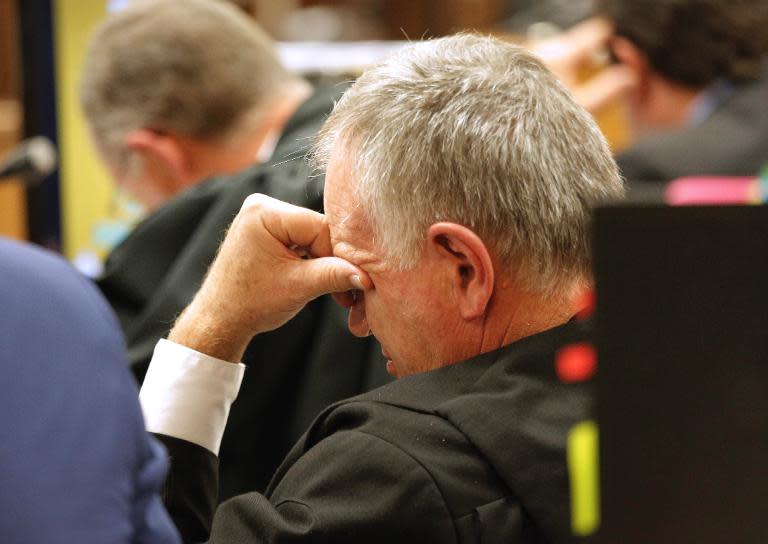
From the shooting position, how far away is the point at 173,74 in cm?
238

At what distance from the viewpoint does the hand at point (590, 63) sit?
3139 millimetres

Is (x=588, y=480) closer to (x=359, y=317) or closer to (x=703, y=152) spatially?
(x=359, y=317)

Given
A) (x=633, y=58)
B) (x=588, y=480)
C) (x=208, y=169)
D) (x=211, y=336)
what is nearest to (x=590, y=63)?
(x=633, y=58)

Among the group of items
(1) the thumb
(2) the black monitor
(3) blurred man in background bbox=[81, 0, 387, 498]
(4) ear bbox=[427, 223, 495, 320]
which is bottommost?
(3) blurred man in background bbox=[81, 0, 387, 498]

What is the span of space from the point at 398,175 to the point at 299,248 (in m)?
0.21

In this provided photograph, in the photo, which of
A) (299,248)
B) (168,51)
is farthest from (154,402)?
(168,51)

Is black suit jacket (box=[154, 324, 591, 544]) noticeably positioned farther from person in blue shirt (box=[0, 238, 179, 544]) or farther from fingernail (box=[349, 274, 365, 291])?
person in blue shirt (box=[0, 238, 179, 544])

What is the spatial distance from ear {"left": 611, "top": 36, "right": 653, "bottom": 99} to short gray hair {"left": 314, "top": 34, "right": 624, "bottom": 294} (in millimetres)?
1929

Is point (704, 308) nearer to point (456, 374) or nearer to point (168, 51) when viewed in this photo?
point (456, 374)

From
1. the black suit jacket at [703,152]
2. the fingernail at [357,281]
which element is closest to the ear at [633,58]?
the black suit jacket at [703,152]

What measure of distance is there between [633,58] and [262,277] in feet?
6.48

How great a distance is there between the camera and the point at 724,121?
2.88 m

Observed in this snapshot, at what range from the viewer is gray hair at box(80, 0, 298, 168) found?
7.77 feet

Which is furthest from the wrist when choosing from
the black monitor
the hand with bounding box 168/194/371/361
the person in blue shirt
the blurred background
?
the blurred background
